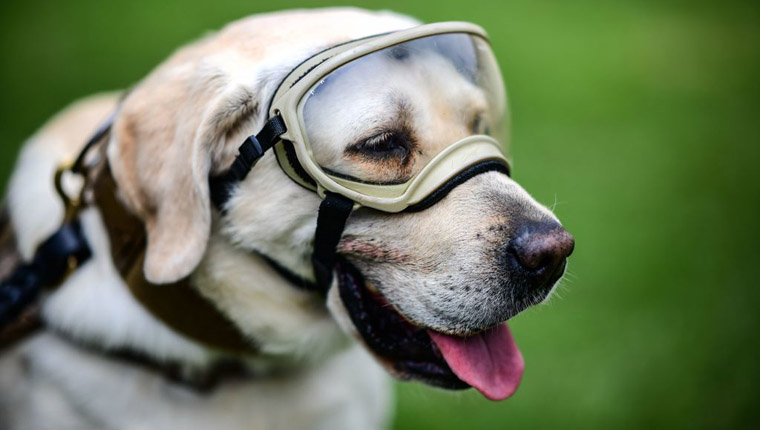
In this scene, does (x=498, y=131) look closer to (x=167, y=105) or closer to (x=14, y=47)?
(x=167, y=105)

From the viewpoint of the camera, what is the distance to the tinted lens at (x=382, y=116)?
1921 mm

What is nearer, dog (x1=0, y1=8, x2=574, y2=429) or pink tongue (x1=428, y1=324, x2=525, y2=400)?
dog (x1=0, y1=8, x2=574, y2=429)

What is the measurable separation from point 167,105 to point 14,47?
6196 mm

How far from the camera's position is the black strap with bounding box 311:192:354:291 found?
6.34ft

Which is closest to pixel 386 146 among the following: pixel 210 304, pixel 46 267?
pixel 210 304

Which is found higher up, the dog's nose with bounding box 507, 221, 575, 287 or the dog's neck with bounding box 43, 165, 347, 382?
the dog's nose with bounding box 507, 221, 575, 287

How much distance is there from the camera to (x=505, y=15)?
8.77m

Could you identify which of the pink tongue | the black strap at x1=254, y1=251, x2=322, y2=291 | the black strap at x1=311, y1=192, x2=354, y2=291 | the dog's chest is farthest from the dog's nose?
the dog's chest

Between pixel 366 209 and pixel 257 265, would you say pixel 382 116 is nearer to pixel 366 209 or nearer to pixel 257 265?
pixel 366 209

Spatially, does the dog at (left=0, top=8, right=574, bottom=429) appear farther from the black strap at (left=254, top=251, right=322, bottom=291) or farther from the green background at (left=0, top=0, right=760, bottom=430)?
the green background at (left=0, top=0, right=760, bottom=430)

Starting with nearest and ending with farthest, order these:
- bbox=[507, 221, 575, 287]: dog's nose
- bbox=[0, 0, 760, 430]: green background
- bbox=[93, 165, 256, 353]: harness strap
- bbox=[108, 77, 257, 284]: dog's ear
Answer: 1. bbox=[507, 221, 575, 287]: dog's nose
2. bbox=[108, 77, 257, 284]: dog's ear
3. bbox=[93, 165, 256, 353]: harness strap
4. bbox=[0, 0, 760, 430]: green background

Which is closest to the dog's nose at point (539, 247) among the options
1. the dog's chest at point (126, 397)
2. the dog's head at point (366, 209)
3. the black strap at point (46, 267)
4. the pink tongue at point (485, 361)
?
the dog's head at point (366, 209)

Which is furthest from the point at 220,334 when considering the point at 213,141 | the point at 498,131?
the point at 498,131

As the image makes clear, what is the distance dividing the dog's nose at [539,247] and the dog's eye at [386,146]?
16.2 inches
